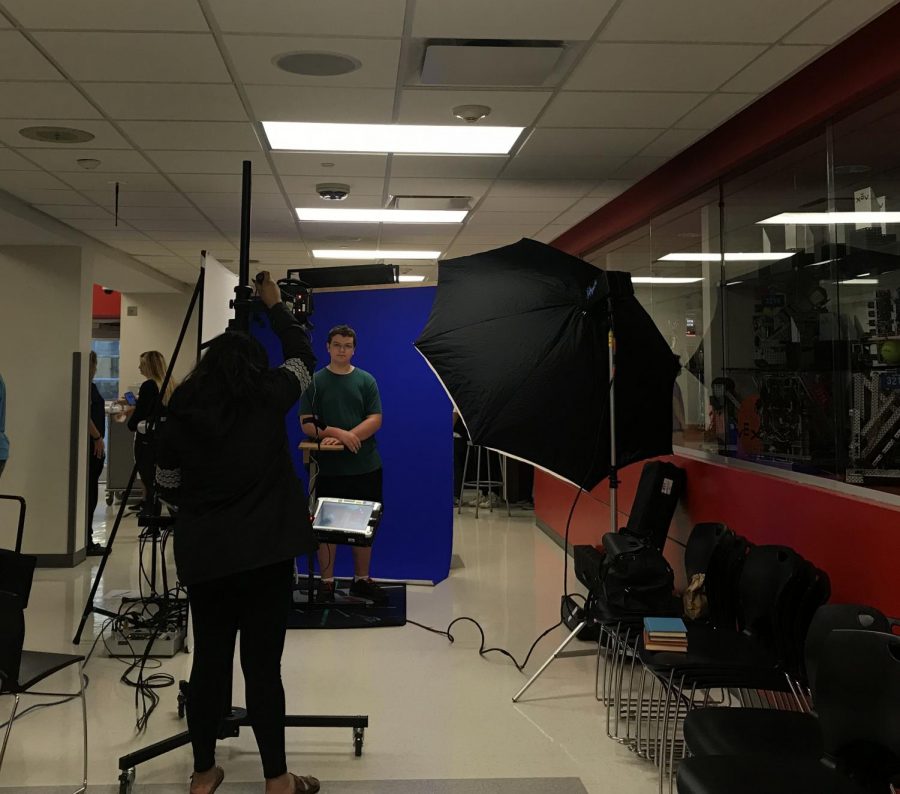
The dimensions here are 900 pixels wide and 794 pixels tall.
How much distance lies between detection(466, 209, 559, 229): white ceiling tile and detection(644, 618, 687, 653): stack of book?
4.07 meters

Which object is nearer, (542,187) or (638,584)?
(638,584)

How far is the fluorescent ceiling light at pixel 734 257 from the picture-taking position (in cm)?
420

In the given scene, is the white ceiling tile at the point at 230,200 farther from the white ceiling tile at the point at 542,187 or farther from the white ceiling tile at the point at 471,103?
the white ceiling tile at the point at 471,103

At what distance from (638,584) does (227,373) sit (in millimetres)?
1862

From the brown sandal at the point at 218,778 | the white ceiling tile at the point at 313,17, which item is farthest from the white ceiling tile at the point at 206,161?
the brown sandal at the point at 218,778

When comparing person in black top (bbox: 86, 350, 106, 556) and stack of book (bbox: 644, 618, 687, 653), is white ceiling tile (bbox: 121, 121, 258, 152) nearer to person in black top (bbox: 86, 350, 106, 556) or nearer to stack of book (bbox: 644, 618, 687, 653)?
stack of book (bbox: 644, 618, 687, 653)

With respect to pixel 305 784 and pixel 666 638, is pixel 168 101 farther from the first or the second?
pixel 666 638

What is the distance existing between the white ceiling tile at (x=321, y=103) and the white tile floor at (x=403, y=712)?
8.89ft

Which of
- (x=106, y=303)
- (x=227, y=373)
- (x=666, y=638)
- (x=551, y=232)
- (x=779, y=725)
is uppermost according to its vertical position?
(x=106, y=303)

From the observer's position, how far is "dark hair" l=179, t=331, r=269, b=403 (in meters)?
2.71

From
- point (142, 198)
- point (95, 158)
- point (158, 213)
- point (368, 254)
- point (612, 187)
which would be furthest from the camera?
point (368, 254)

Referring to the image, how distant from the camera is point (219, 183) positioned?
18.2ft

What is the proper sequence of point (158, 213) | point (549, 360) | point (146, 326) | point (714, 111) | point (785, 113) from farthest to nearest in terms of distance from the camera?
1. point (146, 326)
2. point (158, 213)
3. point (714, 111)
4. point (785, 113)
5. point (549, 360)

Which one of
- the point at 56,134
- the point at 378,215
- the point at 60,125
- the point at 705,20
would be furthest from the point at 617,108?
the point at 378,215
